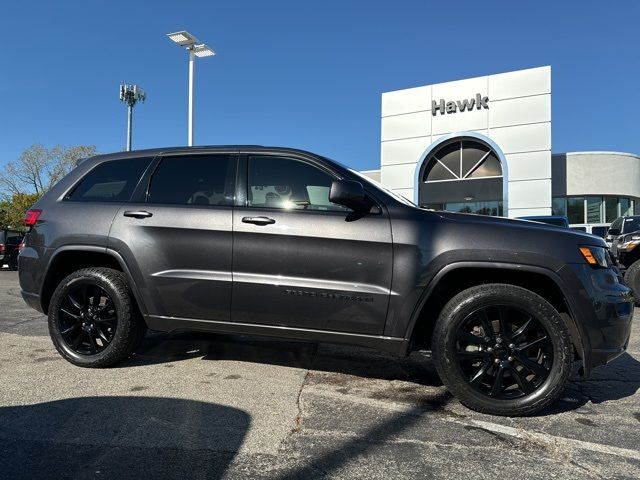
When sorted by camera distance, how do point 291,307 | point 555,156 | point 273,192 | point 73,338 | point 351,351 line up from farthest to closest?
point 555,156, point 351,351, point 73,338, point 273,192, point 291,307

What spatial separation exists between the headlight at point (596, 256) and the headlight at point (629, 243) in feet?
20.5

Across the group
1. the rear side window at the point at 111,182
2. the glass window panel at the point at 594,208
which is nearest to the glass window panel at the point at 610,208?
the glass window panel at the point at 594,208

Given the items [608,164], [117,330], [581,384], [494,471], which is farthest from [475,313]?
[608,164]

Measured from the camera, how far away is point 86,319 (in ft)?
13.8

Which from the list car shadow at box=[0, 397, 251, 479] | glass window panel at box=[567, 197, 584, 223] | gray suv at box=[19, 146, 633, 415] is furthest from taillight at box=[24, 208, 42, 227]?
glass window panel at box=[567, 197, 584, 223]

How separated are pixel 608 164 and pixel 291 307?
24604mm

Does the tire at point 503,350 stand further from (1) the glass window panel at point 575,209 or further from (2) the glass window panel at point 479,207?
(1) the glass window panel at point 575,209

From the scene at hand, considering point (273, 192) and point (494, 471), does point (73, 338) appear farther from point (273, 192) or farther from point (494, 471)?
point (494, 471)

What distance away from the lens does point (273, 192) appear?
3873 millimetres

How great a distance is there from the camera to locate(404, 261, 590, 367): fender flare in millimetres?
3236

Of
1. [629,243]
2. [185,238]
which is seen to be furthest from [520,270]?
[629,243]

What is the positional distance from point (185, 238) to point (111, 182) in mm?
1064

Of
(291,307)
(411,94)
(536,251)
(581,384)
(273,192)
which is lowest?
(581,384)

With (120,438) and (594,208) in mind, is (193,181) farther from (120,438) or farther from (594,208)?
(594,208)
